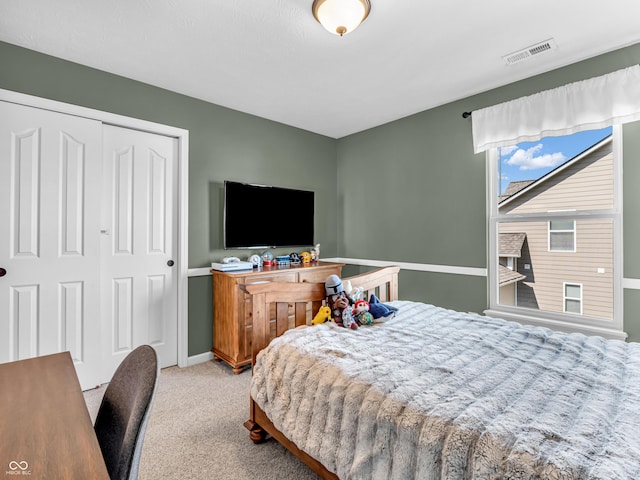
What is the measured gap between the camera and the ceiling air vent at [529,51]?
7.54 ft

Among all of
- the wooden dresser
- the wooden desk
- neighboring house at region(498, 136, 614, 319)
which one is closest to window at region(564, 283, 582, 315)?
neighboring house at region(498, 136, 614, 319)

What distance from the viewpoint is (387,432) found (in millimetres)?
1182

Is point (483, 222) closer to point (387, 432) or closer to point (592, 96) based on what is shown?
point (592, 96)

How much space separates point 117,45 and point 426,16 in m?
2.08

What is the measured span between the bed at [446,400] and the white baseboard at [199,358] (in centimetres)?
142

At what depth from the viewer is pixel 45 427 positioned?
0.85m

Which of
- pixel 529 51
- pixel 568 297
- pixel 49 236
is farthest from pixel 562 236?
pixel 49 236

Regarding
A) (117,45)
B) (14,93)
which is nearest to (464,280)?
(117,45)

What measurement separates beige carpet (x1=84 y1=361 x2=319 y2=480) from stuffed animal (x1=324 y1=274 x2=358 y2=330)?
0.80 meters

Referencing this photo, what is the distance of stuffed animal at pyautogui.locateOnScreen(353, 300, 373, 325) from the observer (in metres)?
2.17

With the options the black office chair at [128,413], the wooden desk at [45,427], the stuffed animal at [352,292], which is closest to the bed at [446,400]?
the stuffed animal at [352,292]

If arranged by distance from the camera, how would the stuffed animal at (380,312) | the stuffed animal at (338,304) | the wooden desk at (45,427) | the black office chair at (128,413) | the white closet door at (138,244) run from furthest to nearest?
the white closet door at (138,244), the stuffed animal at (380,312), the stuffed animal at (338,304), the black office chair at (128,413), the wooden desk at (45,427)

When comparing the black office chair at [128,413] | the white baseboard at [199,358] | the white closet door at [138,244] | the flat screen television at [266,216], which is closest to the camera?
the black office chair at [128,413]

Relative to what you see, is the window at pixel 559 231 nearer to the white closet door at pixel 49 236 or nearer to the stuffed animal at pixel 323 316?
the stuffed animal at pixel 323 316
